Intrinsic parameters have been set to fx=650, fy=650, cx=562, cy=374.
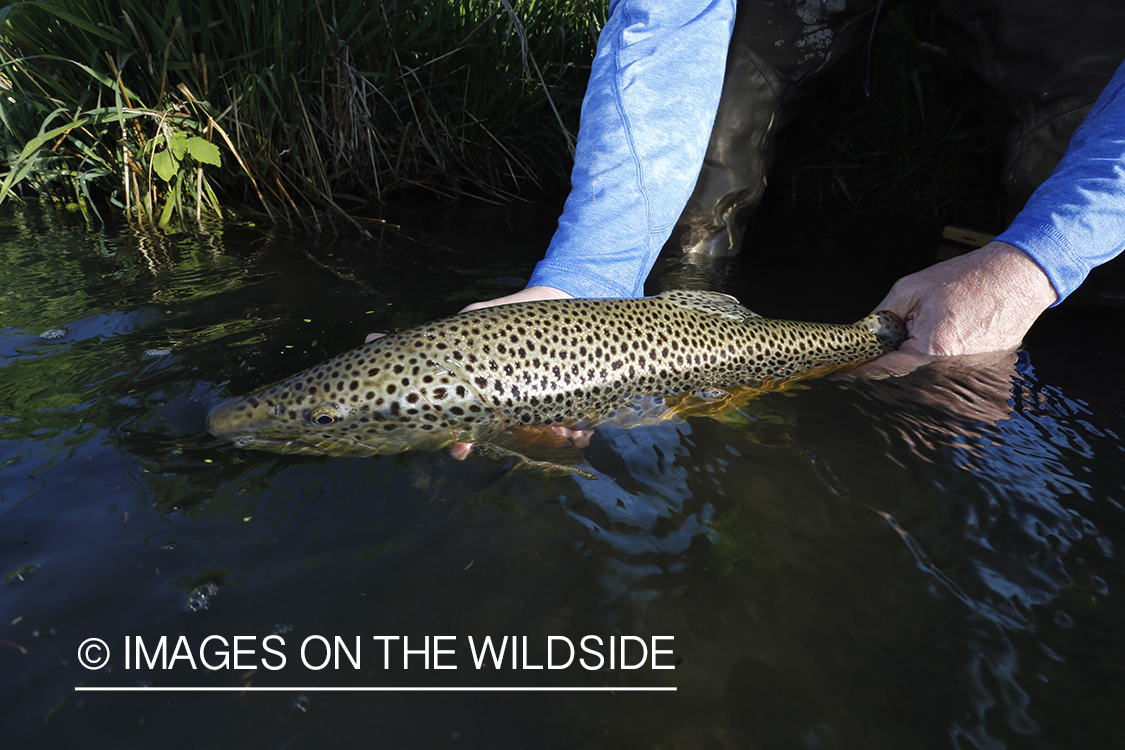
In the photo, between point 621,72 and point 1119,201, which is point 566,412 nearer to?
point 621,72

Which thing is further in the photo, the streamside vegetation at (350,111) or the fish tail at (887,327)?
the streamside vegetation at (350,111)

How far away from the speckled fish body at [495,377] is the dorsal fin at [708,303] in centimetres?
10

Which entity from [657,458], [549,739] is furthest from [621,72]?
[549,739]

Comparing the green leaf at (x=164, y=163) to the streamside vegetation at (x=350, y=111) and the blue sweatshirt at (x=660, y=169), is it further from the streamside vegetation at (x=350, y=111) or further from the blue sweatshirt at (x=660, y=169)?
the blue sweatshirt at (x=660, y=169)

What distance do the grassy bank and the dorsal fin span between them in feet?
6.04

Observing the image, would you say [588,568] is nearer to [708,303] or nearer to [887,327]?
[708,303]

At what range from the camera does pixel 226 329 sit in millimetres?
3037

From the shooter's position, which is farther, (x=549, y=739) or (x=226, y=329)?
(x=226, y=329)

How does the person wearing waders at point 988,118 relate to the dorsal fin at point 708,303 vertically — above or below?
above

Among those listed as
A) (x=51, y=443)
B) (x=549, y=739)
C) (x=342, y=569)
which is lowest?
(x=549, y=739)

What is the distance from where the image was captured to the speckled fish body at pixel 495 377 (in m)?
2.18

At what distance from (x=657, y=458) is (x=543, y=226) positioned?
11.5ft

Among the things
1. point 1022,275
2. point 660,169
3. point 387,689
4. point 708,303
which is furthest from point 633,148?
point 387,689

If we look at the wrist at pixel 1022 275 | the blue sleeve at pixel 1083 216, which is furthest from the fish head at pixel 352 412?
the blue sleeve at pixel 1083 216
